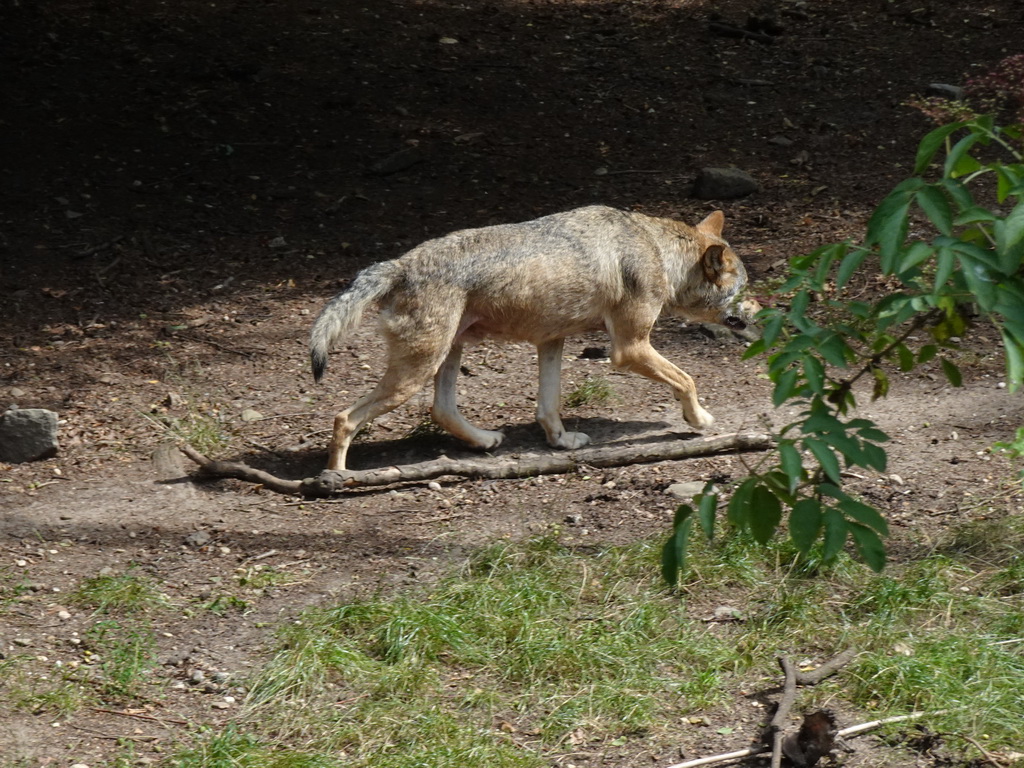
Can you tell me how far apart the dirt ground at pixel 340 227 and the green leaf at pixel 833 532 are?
5.63ft

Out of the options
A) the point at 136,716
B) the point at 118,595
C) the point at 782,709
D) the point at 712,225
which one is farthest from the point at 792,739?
the point at 712,225

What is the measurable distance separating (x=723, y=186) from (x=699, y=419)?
13.3ft

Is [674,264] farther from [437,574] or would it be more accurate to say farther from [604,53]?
[604,53]

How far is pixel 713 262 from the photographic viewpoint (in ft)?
24.8

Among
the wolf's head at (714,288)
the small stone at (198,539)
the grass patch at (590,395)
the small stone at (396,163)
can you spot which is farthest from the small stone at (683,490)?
the small stone at (396,163)

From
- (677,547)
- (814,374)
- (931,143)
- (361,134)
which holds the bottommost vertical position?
(361,134)

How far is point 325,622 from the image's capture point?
199 inches

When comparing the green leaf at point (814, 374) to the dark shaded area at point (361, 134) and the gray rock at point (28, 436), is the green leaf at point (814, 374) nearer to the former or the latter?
the gray rock at point (28, 436)

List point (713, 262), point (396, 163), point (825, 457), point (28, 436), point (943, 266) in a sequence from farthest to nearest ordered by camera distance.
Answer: point (396, 163), point (713, 262), point (28, 436), point (825, 457), point (943, 266)

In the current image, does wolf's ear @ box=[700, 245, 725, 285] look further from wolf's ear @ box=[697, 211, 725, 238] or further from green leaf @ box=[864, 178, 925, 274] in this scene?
green leaf @ box=[864, 178, 925, 274]

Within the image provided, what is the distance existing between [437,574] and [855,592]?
1.89 m

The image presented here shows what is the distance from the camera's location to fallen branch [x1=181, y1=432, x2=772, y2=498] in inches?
256

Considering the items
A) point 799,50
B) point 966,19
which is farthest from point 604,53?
point 966,19

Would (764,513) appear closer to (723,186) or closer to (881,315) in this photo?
(881,315)
